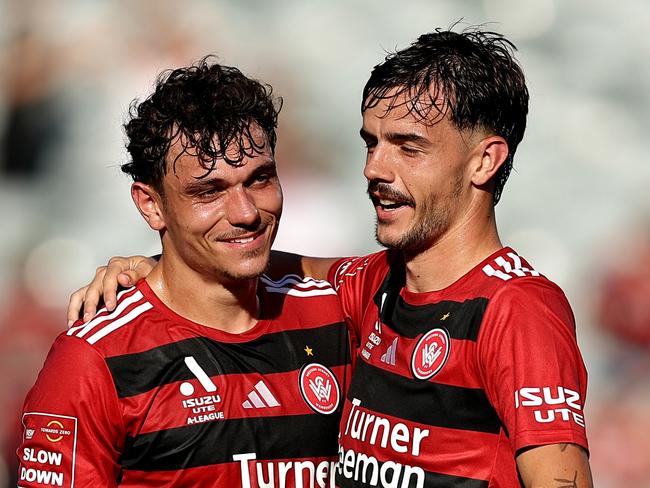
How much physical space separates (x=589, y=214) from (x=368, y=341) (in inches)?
162

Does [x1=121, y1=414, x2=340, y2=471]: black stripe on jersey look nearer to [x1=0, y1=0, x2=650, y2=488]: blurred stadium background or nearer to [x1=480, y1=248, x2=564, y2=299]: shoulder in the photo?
[x1=480, y1=248, x2=564, y2=299]: shoulder

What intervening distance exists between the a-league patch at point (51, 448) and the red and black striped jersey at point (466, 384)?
0.89 m

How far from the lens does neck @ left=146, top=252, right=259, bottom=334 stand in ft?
11.4

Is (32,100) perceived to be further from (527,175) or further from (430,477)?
(430,477)

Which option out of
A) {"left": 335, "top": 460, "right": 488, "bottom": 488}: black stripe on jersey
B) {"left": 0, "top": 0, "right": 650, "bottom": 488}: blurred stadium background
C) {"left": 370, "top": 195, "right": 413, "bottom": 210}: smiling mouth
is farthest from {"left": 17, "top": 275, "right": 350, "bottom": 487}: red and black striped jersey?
{"left": 0, "top": 0, "right": 650, "bottom": 488}: blurred stadium background

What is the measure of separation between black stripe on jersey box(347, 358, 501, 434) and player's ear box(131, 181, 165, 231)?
88 cm

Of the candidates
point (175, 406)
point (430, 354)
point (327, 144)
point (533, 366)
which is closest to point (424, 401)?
point (430, 354)

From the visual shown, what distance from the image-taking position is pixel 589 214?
7.20 m

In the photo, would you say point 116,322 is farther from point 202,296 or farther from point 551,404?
point 551,404

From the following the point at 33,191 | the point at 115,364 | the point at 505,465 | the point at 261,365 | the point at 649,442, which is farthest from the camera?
the point at 33,191

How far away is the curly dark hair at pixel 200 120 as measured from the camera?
3.37m

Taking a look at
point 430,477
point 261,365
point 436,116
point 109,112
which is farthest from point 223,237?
point 109,112

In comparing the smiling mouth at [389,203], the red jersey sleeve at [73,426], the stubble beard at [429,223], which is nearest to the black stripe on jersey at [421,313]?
the stubble beard at [429,223]

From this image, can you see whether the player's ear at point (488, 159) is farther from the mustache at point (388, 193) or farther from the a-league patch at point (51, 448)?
the a-league patch at point (51, 448)
